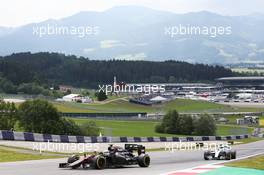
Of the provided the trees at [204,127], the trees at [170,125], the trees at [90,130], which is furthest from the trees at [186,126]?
the trees at [90,130]

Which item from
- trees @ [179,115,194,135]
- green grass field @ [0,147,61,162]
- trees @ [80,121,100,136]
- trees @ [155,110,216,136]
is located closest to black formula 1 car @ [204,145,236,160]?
green grass field @ [0,147,61,162]

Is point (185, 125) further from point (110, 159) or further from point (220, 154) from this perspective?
point (110, 159)

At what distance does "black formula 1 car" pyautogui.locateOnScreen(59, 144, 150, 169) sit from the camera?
24594 millimetres

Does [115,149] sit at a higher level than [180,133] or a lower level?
higher

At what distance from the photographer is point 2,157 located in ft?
104

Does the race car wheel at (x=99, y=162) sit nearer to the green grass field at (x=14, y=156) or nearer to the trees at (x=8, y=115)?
the green grass field at (x=14, y=156)

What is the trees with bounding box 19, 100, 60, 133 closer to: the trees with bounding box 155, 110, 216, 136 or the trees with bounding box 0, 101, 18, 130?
the trees with bounding box 0, 101, 18, 130

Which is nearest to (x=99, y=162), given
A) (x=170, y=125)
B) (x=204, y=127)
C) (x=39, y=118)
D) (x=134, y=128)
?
(x=39, y=118)

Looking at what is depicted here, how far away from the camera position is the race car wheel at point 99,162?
2464cm

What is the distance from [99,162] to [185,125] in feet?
256

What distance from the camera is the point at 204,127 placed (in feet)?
328

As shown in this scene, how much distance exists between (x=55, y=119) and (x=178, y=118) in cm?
2832

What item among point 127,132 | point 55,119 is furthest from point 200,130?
point 55,119

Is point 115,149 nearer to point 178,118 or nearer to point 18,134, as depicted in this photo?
point 18,134
